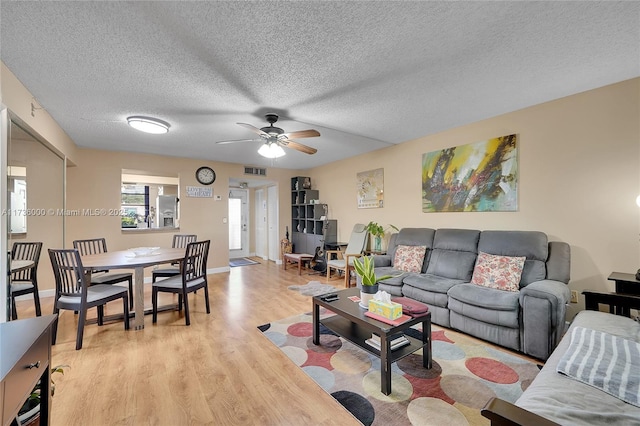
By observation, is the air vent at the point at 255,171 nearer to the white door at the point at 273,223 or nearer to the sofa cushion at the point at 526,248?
the white door at the point at 273,223

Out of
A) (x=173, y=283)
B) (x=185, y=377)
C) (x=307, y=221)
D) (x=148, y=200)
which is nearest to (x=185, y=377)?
(x=185, y=377)

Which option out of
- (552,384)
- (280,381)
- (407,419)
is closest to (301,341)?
(280,381)

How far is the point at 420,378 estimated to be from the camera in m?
1.99

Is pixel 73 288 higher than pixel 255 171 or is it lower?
lower

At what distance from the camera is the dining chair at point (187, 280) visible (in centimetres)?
301

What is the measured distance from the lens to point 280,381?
6.51ft

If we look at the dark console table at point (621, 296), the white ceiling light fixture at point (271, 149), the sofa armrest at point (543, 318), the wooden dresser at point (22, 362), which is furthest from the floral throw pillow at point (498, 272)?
the wooden dresser at point (22, 362)

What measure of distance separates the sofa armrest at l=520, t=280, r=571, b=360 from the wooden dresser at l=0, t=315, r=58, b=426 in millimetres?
3119

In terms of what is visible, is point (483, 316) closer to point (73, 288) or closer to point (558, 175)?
point (558, 175)

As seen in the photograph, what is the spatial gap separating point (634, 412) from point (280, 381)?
189 cm

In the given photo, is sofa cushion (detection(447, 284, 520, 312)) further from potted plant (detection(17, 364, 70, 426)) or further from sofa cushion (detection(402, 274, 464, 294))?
potted plant (detection(17, 364, 70, 426))

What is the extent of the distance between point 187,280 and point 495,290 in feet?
11.1

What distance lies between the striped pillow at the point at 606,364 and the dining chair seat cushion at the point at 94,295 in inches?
146

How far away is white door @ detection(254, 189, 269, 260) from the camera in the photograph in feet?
24.0
